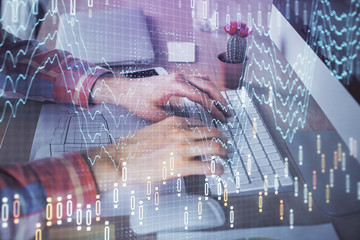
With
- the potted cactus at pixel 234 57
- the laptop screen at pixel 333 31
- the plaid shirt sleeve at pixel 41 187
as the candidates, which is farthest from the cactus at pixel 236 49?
the plaid shirt sleeve at pixel 41 187

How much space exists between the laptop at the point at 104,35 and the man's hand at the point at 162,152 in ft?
0.55

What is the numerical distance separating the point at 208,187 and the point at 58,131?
34cm

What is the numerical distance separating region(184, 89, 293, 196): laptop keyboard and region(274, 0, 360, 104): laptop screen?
0.22 meters

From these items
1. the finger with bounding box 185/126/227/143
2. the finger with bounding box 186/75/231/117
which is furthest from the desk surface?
the finger with bounding box 185/126/227/143

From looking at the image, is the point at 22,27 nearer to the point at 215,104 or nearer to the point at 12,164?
the point at 12,164

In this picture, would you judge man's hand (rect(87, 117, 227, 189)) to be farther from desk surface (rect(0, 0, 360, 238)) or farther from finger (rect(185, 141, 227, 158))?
desk surface (rect(0, 0, 360, 238))

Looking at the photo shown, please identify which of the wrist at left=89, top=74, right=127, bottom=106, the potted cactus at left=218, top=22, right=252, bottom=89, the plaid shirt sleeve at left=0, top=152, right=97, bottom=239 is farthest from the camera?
the potted cactus at left=218, top=22, right=252, bottom=89

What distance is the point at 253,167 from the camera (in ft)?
2.56

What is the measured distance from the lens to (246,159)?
0.78m

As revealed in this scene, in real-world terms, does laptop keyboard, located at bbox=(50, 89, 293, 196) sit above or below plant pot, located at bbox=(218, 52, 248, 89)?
below

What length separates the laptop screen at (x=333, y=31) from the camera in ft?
2.52

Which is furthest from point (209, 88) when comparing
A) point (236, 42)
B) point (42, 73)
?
point (42, 73)

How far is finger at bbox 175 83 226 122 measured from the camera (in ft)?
2.56

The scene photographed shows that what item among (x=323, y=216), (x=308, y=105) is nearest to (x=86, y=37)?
(x=308, y=105)
